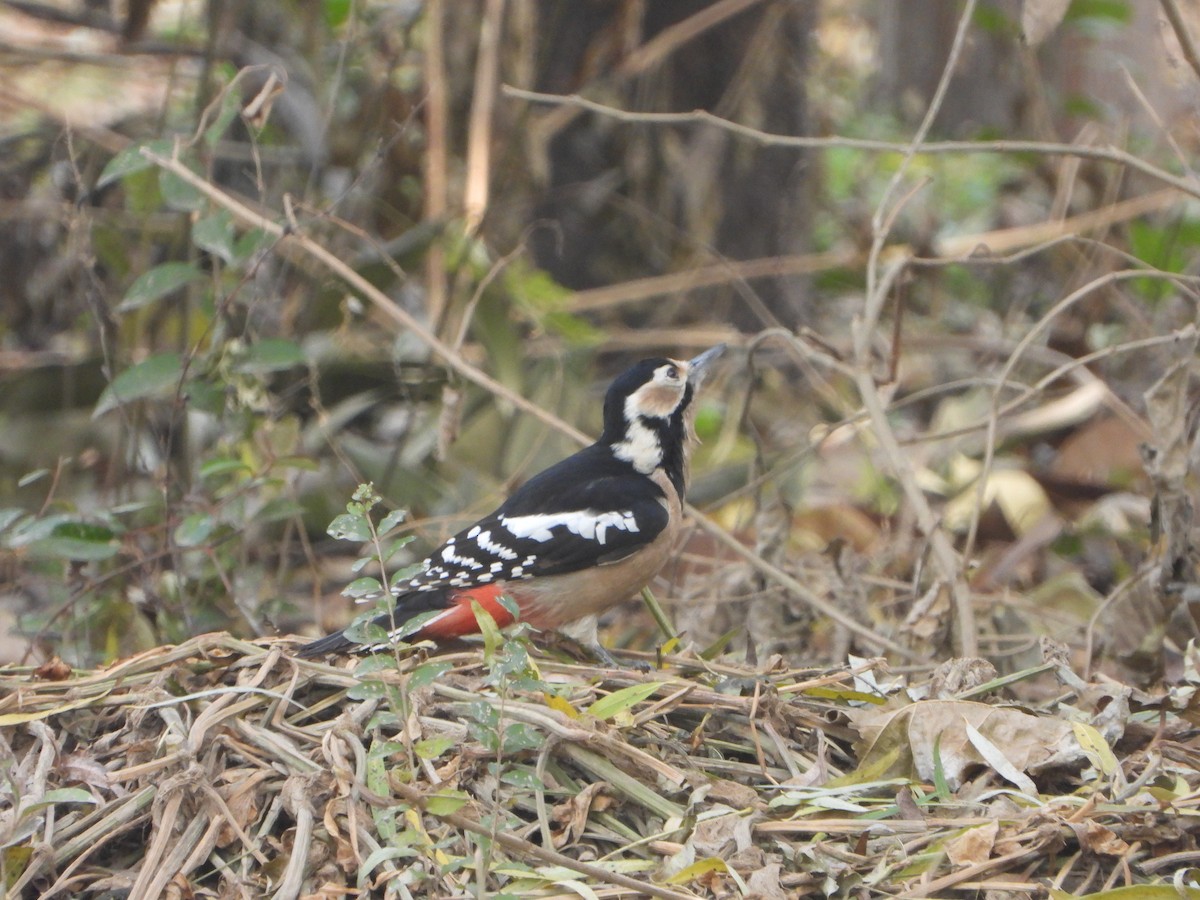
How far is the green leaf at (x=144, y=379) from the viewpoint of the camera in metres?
3.84

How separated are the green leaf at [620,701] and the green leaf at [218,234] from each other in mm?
1788

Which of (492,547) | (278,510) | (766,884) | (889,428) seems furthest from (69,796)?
(889,428)

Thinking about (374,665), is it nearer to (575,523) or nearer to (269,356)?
(575,523)

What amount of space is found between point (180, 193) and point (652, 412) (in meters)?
1.42

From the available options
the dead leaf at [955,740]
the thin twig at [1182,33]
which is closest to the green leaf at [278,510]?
the dead leaf at [955,740]

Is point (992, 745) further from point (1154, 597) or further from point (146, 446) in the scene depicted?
point (146, 446)

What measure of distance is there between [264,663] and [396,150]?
3.69m

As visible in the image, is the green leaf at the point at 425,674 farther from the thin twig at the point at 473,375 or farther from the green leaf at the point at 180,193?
the green leaf at the point at 180,193

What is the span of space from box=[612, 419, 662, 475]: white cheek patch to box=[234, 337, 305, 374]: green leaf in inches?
34.9

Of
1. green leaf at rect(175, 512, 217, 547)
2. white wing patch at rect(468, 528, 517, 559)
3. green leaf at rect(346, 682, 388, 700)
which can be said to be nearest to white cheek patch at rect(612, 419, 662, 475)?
white wing patch at rect(468, 528, 517, 559)

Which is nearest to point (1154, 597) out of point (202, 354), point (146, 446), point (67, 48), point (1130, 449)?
point (1130, 449)

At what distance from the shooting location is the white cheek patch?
385cm

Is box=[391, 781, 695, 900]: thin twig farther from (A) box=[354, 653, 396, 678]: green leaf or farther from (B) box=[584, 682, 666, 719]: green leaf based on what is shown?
(B) box=[584, 682, 666, 719]: green leaf

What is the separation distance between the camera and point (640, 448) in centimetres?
388
